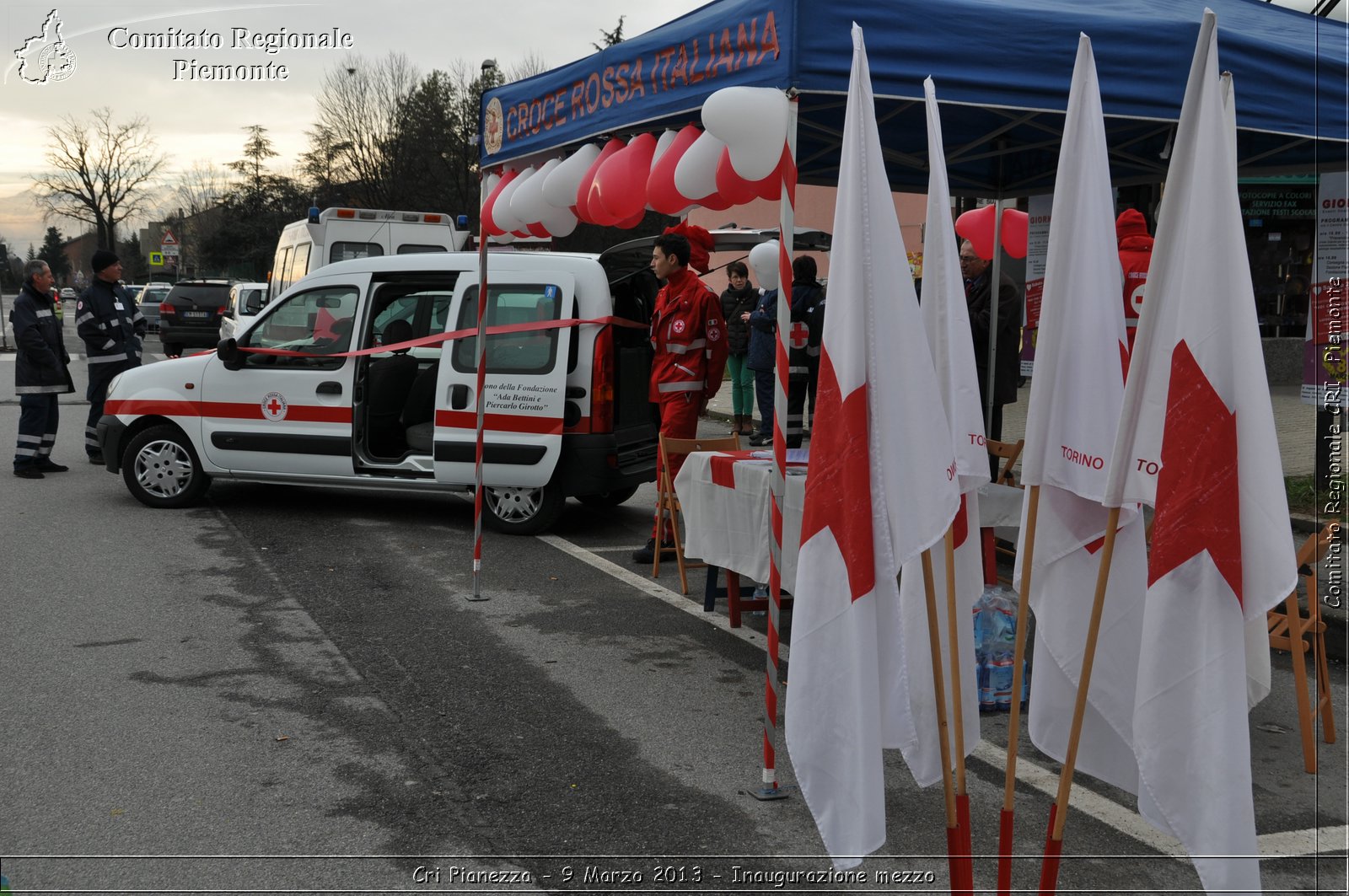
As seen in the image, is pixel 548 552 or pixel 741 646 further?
pixel 548 552

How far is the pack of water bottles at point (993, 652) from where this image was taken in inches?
201

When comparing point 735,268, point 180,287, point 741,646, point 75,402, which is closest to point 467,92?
point 180,287

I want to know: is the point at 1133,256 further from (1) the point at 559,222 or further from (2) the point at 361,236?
(2) the point at 361,236

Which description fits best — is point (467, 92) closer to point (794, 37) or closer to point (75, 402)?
point (75, 402)

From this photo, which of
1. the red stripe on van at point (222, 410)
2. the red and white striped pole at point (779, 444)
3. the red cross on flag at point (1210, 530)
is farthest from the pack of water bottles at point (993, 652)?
the red stripe on van at point (222, 410)

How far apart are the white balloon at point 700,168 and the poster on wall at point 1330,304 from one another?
4.33 meters

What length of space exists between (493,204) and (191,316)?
23070 millimetres

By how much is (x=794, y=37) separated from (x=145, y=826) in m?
3.60

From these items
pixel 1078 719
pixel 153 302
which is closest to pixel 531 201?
pixel 1078 719

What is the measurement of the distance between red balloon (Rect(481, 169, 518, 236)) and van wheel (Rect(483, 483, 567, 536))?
2.03 metres

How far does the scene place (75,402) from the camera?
1758 cm

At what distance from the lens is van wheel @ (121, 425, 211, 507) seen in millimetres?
9258

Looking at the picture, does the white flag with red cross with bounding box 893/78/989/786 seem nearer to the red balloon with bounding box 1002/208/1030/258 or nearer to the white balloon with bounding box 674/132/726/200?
the white balloon with bounding box 674/132/726/200

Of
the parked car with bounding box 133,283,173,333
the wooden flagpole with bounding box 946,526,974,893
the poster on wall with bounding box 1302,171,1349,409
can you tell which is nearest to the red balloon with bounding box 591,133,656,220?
the wooden flagpole with bounding box 946,526,974,893
